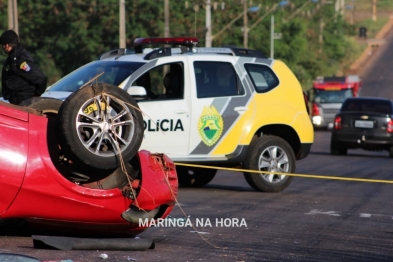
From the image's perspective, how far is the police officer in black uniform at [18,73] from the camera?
11625 millimetres

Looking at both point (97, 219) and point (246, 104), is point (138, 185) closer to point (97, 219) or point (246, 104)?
point (97, 219)

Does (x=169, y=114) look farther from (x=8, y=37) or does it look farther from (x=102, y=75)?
(x=8, y=37)

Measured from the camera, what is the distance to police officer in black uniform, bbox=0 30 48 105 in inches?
458

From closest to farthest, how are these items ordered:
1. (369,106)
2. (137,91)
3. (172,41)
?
1. (137,91)
2. (172,41)
3. (369,106)

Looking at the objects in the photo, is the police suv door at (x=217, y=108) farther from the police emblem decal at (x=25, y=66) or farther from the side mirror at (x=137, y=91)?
the police emblem decal at (x=25, y=66)

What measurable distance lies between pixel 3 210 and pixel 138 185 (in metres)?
1.18

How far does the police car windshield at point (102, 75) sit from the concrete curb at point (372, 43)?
80079mm

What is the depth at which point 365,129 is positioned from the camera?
25734 millimetres

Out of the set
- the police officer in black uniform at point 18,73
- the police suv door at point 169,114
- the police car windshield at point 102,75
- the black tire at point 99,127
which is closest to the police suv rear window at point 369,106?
the police suv door at point 169,114

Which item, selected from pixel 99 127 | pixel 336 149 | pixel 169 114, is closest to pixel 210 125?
pixel 169 114

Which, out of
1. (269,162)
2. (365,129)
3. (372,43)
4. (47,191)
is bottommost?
(372,43)

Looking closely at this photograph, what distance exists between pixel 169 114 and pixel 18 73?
2445mm

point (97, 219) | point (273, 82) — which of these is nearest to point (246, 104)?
point (273, 82)

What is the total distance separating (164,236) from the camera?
9.30 metres
